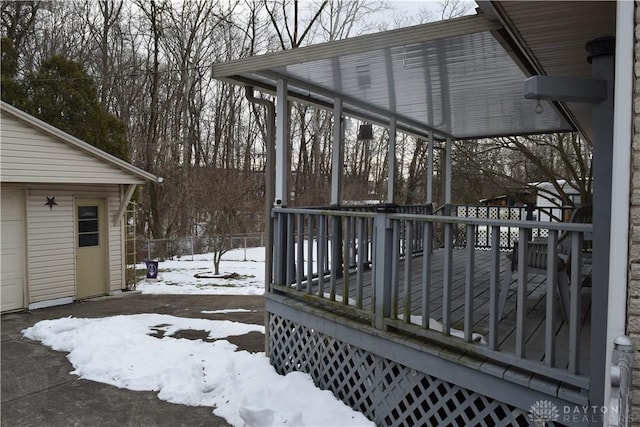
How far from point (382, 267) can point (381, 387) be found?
2.99ft

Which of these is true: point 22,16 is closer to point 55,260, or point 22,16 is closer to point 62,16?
point 62,16

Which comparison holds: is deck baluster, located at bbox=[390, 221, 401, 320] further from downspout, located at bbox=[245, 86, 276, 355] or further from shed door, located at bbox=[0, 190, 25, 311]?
shed door, located at bbox=[0, 190, 25, 311]

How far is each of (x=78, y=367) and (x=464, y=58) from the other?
4893 millimetres

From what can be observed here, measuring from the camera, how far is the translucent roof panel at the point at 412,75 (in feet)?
11.6

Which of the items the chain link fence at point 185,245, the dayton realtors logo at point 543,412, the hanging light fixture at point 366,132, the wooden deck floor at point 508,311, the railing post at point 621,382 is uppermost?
the hanging light fixture at point 366,132

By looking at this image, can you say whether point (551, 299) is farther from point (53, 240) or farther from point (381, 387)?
point (53, 240)

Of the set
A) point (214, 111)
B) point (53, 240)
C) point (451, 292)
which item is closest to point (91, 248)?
point (53, 240)

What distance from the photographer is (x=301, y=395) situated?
12.8 feet

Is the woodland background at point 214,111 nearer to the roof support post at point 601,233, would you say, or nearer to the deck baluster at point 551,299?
the deck baluster at point 551,299

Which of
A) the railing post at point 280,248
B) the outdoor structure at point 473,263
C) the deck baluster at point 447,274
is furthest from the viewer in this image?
the railing post at point 280,248

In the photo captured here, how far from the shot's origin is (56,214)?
343 inches

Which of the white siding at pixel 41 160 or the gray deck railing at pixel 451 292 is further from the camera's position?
the white siding at pixel 41 160

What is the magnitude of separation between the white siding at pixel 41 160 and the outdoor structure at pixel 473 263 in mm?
5004

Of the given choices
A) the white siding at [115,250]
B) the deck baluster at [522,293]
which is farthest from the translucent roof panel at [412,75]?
the white siding at [115,250]
